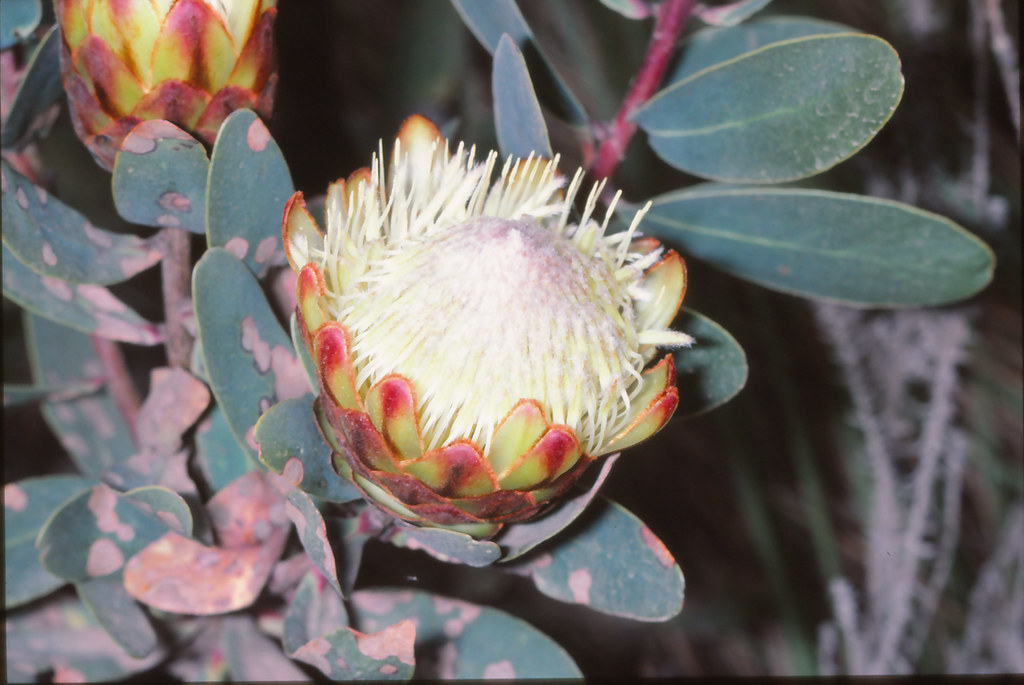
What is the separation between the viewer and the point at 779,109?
2.55 ft

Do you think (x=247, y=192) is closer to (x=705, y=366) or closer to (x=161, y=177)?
(x=161, y=177)

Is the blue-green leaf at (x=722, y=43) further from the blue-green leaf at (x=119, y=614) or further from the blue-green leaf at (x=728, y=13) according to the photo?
the blue-green leaf at (x=119, y=614)

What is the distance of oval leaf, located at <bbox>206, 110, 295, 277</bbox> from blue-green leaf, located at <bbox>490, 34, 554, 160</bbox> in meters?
0.20

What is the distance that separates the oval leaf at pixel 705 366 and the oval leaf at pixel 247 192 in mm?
368

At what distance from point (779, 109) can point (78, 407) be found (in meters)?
0.80

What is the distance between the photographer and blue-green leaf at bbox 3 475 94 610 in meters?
0.81

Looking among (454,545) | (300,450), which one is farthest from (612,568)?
(300,450)

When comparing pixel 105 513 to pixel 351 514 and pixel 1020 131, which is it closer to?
pixel 351 514

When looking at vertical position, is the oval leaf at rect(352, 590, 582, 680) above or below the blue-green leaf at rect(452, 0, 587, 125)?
below

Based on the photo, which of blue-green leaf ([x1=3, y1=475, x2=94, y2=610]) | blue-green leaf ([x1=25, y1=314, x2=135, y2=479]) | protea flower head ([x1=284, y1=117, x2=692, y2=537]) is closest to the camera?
protea flower head ([x1=284, y1=117, x2=692, y2=537])

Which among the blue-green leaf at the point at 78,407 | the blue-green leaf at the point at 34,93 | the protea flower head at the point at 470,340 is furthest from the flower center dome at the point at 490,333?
the blue-green leaf at the point at 78,407

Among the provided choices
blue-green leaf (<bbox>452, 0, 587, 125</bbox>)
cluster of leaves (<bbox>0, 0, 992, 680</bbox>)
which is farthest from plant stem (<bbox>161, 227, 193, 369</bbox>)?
blue-green leaf (<bbox>452, 0, 587, 125</bbox>)

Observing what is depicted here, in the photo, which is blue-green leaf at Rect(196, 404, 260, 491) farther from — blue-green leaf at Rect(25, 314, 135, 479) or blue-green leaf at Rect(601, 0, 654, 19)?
blue-green leaf at Rect(601, 0, 654, 19)

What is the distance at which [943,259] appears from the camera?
826 millimetres
